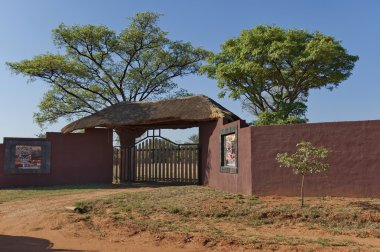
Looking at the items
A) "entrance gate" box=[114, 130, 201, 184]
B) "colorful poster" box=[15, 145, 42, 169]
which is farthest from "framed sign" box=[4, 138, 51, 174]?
"entrance gate" box=[114, 130, 201, 184]

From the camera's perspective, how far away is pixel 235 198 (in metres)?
11.6

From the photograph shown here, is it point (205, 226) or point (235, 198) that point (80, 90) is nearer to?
point (235, 198)

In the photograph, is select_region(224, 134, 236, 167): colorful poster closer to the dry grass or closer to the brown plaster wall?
the brown plaster wall

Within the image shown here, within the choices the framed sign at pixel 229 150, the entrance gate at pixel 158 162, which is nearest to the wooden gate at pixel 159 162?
the entrance gate at pixel 158 162

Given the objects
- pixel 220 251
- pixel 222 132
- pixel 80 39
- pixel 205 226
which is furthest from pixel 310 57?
pixel 220 251

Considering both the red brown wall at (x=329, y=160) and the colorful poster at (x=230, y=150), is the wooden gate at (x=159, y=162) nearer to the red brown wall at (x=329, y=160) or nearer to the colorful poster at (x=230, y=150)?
the colorful poster at (x=230, y=150)

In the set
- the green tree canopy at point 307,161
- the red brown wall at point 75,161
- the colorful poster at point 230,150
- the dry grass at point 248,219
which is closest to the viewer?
the dry grass at point 248,219

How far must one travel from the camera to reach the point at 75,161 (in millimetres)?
19359

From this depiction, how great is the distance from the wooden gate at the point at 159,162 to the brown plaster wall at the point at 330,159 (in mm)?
5867

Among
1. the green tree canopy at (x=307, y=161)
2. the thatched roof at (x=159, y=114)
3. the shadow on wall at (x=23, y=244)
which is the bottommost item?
the shadow on wall at (x=23, y=244)

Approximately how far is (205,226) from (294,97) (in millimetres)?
20252

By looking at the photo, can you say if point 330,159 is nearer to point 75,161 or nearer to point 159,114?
point 159,114

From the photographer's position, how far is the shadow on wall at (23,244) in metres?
7.46

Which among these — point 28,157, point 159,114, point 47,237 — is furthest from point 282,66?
point 47,237
